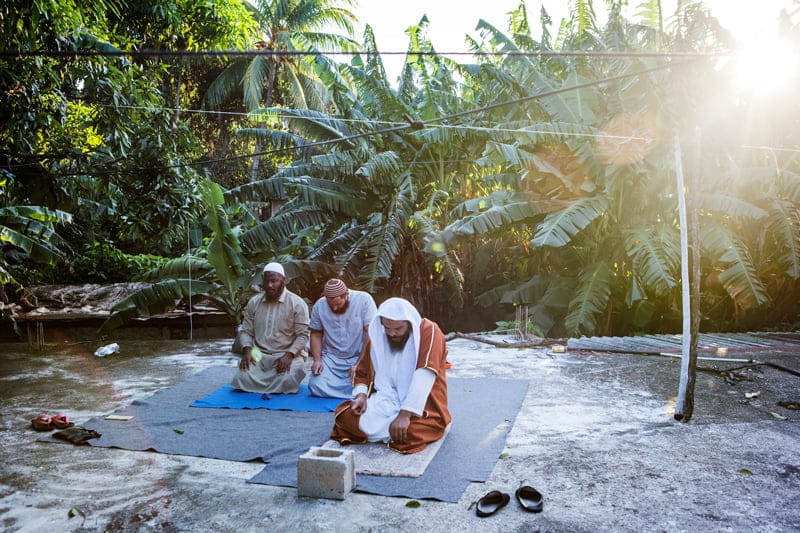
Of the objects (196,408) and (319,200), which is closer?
(196,408)

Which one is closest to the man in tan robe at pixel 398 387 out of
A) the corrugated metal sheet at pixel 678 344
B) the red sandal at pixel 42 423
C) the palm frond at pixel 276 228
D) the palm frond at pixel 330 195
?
the red sandal at pixel 42 423

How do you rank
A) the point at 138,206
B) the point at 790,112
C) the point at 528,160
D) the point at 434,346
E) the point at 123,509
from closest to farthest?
the point at 123,509 → the point at 434,346 → the point at 138,206 → the point at 790,112 → the point at 528,160

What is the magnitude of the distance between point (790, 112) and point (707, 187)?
2.06 metres

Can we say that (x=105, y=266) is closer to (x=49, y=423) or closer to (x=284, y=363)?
(x=284, y=363)

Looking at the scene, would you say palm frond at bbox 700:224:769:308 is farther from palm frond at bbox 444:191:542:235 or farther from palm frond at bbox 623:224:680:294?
palm frond at bbox 444:191:542:235

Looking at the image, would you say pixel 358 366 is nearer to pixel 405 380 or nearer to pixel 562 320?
pixel 405 380

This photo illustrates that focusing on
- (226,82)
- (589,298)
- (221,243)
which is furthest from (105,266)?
(589,298)

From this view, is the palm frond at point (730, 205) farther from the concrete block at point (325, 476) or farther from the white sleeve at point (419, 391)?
the concrete block at point (325, 476)

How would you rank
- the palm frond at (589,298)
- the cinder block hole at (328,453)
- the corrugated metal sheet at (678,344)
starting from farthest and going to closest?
1. the palm frond at (589,298)
2. the corrugated metal sheet at (678,344)
3. the cinder block hole at (328,453)

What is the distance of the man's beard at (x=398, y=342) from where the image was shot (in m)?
5.07

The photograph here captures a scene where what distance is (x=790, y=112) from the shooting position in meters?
8.98

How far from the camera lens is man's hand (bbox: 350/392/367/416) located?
4.93 meters

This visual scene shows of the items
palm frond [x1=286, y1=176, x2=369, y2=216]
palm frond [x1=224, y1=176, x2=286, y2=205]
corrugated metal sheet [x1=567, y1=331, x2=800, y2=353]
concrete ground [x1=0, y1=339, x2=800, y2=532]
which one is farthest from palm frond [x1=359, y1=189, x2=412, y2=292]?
concrete ground [x1=0, y1=339, x2=800, y2=532]

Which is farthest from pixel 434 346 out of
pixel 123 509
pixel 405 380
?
pixel 123 509
